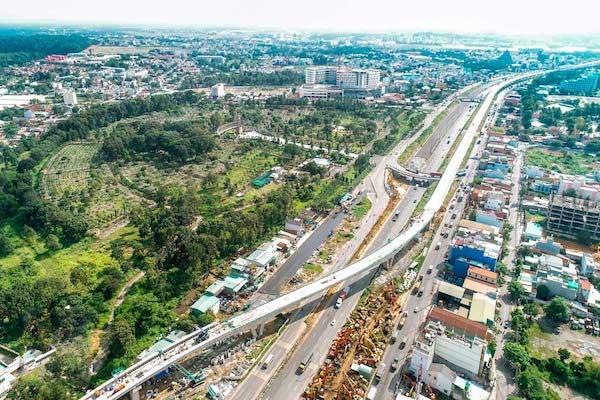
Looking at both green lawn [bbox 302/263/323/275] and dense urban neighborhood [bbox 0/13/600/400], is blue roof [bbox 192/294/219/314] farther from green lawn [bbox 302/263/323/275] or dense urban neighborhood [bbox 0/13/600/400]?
green lawn [bbox 302/263/323/275]

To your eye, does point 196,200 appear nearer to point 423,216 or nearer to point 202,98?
point 423,216

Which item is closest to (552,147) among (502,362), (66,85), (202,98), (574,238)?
(574,238)

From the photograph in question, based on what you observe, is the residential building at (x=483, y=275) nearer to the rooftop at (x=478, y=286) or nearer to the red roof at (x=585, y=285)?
the rooftop at (x=478, y=286)

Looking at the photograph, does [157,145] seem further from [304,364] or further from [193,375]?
[304,364]

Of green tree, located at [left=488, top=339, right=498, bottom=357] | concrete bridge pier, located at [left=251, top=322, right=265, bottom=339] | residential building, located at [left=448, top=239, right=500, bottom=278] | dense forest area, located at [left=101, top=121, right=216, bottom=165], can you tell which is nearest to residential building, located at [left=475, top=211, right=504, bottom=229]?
residential building, located at [left=448, top=239, right=500, bottom=278]

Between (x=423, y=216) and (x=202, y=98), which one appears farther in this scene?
(x=202, y=98)

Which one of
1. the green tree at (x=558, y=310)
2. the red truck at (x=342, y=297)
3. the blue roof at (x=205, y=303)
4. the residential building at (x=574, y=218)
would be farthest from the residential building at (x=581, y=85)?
the blue roof at (x=205, y=303)
